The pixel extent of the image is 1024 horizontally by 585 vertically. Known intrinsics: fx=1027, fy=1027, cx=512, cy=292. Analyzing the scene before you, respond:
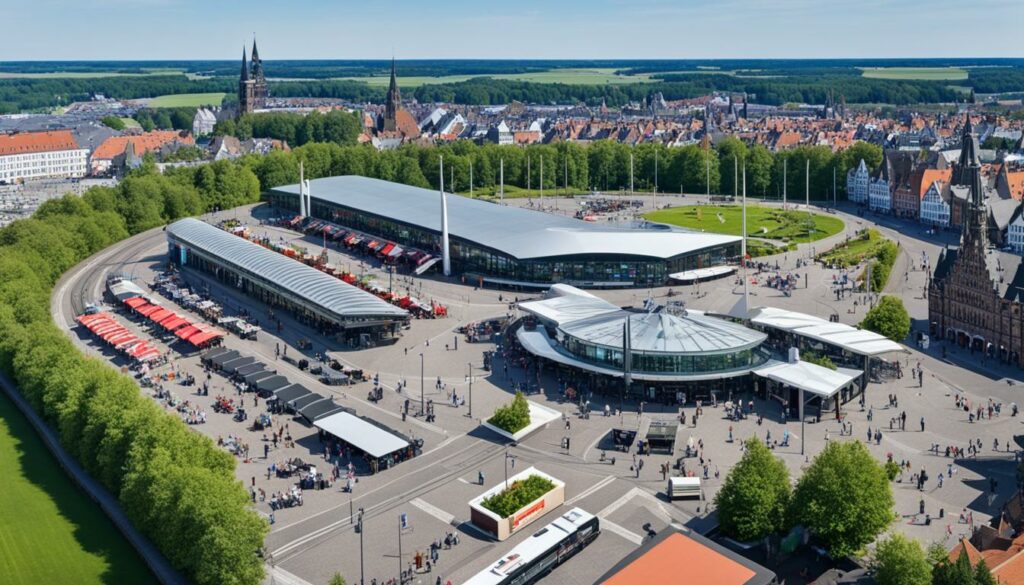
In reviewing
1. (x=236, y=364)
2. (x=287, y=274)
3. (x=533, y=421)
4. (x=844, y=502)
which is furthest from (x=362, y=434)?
(x=287, y=274)

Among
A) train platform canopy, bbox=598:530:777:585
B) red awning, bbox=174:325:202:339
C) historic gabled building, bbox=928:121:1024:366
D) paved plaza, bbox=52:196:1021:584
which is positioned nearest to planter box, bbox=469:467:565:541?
paved plaza, bbox=52:196:1021:584

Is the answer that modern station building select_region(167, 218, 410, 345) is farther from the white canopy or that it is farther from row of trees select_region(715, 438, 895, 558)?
row of trees select_region(715, 438, 895, 558)

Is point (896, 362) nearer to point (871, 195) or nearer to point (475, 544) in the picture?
point (475, 544)

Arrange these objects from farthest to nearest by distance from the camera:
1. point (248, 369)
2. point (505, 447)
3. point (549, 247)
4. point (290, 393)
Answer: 1. point (549, 247)
2. point (248, 369)
3. point (290, 393)
4. point (505, 447)

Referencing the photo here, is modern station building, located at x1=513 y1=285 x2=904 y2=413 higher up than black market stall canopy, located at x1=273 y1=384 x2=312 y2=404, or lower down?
higher up

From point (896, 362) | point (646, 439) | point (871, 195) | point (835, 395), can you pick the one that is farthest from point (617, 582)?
point (871, 195)

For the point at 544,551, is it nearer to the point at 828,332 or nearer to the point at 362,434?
the point at 362,434
